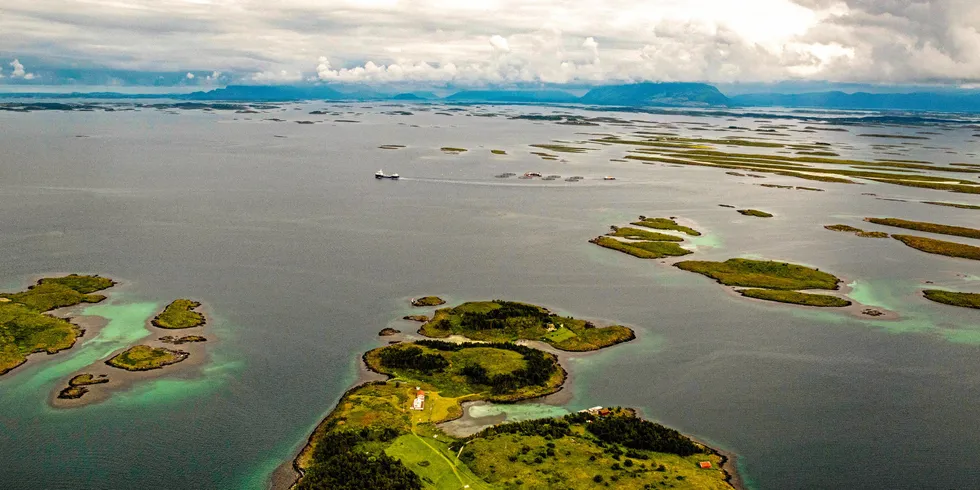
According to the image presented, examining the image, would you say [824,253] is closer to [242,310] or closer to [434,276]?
[434,276]

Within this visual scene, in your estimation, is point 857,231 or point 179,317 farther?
point 857,231

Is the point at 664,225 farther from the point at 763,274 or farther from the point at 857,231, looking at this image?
the point at 857,231

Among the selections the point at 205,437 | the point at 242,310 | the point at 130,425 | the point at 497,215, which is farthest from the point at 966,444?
the point at 497,215

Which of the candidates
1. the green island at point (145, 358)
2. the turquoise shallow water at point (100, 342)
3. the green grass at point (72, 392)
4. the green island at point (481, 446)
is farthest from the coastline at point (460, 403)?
the turquoise shallow water at point (100, 342)

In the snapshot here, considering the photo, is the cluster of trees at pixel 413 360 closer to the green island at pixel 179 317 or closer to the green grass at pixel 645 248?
the green island at pixel 179 317

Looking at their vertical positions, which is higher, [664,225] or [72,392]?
[664,225]

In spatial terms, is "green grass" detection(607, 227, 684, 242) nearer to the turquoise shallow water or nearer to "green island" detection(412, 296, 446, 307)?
"green island" detection(412, 296, 446, 307)

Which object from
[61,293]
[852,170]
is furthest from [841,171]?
[61,293]

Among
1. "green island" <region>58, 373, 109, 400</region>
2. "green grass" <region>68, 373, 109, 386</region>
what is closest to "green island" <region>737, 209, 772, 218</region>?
"green grass" <region>68, 373, 109, 386</region>
